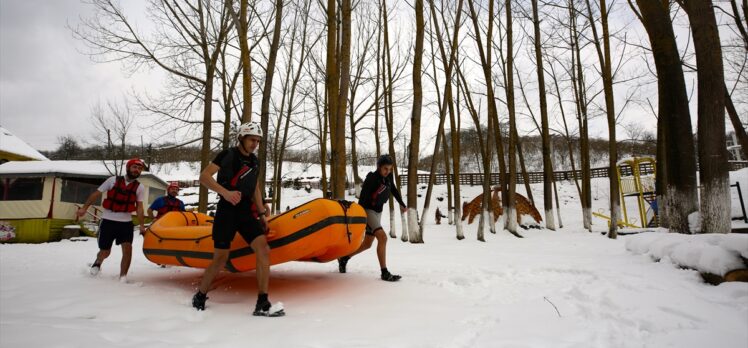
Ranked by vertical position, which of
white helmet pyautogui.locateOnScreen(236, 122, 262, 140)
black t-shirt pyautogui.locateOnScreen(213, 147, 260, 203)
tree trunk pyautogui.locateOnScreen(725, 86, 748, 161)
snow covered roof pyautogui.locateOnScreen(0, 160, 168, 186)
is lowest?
black t-shirt pyautogui.locateOnScreen(213, 147, 260, 203)

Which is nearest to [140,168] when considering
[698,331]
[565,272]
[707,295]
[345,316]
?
[345,316]

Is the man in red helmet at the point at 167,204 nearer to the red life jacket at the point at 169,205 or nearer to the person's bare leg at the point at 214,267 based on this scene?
the red life jacket at the point at 169,205

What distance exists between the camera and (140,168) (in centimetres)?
555

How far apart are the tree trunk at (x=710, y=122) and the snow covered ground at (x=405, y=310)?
125cm

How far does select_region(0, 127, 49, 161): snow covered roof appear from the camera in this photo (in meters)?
22.4

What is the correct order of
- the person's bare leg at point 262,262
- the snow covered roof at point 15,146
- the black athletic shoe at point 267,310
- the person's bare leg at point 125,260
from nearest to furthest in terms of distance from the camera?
1. the black athletic shoe at point 267,310
2. the person's bare leg at point 262,262
3. the person's bare leg at point 125,260
4. the snow covered roof at point 15,146

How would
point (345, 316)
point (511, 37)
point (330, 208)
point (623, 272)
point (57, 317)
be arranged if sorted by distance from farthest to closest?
point (511, 37)
point (623, 272)
point (330, 208)
point (345, 316)
point (57, 317)

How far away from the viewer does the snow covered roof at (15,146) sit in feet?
73.4

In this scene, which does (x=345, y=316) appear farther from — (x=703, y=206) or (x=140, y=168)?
(x=703, y=206)

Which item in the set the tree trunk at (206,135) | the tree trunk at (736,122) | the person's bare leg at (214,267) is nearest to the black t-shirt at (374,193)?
the person's bare leg at (214,267)

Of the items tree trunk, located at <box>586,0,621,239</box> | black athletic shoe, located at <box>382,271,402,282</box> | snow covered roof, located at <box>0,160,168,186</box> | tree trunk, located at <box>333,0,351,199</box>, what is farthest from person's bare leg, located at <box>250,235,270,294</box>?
snow covered roof, located at <box>0,160,168,186</box>

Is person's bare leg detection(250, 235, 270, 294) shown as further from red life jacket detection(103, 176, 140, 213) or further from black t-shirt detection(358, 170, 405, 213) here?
red life jacket detection(103, 176, 140, 213)

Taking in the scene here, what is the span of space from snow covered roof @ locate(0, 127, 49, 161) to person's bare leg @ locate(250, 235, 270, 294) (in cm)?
2720

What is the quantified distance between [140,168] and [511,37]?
39.9 feet
